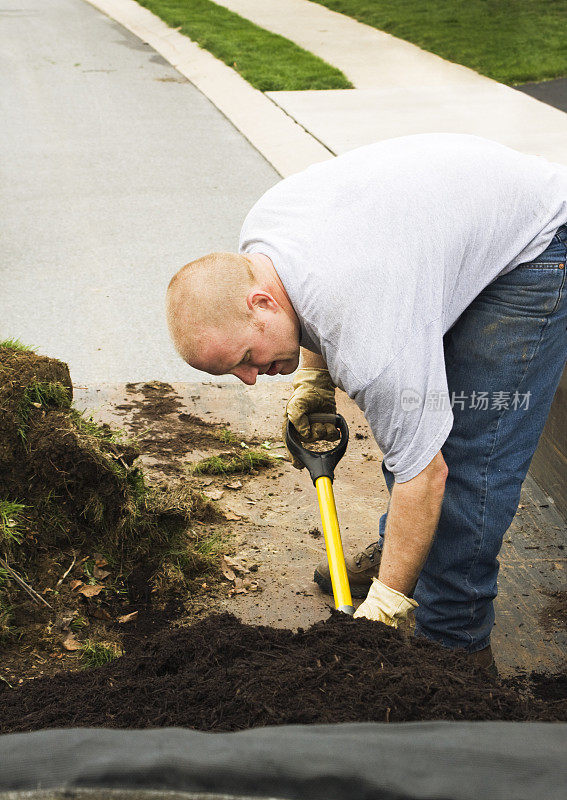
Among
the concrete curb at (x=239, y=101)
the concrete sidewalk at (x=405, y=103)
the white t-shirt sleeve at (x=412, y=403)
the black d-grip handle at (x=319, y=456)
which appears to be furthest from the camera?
the concrete sidewalk at (x=405, y=103)

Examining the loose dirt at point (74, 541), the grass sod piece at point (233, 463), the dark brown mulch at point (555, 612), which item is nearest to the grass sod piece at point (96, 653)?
the loose dirt at point (74, 541)

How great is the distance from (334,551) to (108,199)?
576 centimetres

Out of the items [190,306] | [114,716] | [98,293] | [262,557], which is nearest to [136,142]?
[98,293]

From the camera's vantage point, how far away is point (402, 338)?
6.81 ft

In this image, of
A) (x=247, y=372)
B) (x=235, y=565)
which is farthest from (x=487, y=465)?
(x=235, y=565)

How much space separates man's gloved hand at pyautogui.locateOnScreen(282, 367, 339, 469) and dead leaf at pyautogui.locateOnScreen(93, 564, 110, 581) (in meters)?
0.83

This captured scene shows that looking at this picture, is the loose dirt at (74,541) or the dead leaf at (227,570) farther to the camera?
the dead leaf at (227,570)

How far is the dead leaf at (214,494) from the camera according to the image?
3785 mm

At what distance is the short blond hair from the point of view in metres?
2.22

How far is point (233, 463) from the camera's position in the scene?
13.1 ft

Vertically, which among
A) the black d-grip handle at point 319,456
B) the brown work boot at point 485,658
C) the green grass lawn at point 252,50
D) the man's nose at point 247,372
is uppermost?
the man's nose at point 247,372

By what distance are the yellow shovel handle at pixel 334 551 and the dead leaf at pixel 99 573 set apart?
3.01 feet

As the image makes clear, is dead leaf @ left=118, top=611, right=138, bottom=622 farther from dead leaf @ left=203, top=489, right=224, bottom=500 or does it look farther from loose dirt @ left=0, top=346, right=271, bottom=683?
dead leaf @ left=203, top=489, right=224, bottom=500

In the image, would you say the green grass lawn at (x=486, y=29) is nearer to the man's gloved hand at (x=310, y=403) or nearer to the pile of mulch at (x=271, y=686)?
the man's gloved hand at (x=310, y=403)
